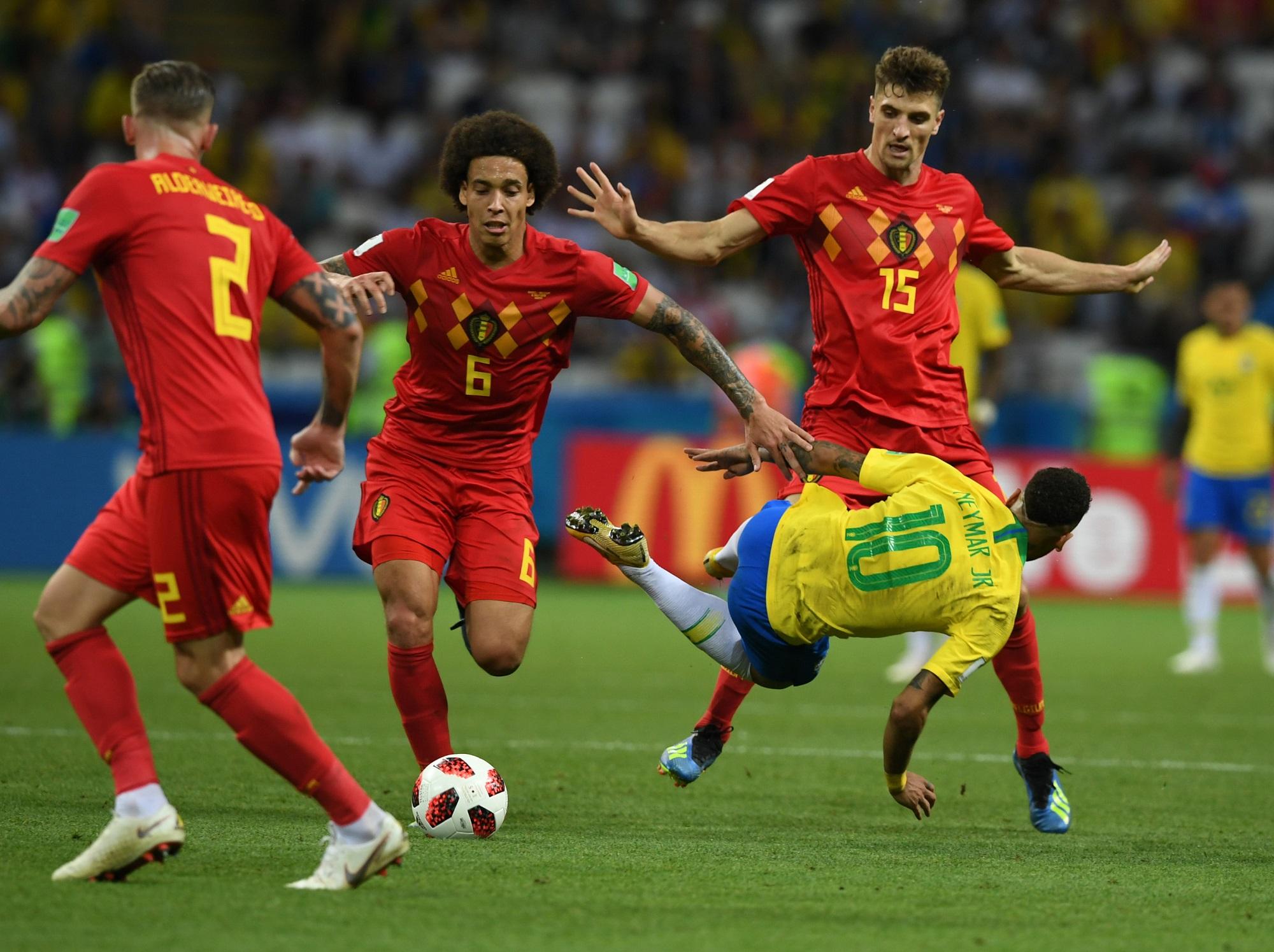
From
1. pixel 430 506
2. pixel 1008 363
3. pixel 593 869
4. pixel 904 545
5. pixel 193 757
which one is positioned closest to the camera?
pixel 593 869

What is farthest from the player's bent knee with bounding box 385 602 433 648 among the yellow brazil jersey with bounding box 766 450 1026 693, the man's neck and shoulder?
the man's neck and shoulder

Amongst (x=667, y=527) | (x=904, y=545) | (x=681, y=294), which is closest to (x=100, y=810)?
(x=904, y=545)

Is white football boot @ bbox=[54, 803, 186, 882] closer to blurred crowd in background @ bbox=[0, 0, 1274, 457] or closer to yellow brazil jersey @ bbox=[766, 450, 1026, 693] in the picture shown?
yellow brazil jersey @ bbox=[766, 450, 1026, 693]

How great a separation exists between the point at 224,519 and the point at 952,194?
327 cm

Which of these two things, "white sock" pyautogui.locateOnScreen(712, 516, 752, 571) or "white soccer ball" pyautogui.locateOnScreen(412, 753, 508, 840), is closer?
"white soccer ball" pyautogui.locateOnScreen(412, 753, 508, 840)

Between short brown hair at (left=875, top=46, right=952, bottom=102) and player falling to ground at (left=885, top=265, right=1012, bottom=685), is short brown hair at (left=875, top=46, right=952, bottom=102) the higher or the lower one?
the higher one

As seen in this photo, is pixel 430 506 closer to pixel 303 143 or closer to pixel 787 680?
pixel 787 680

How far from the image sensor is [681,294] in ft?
62.6

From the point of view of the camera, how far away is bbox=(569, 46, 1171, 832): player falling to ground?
6.58m

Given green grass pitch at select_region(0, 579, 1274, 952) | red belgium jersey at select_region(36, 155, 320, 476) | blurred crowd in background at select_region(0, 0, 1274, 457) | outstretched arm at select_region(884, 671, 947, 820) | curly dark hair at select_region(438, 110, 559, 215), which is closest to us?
green grass pitch at select_region(0, 579, 1274, 952)

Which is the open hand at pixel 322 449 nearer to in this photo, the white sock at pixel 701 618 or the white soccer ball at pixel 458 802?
the white soccer ball at pixel 458 802

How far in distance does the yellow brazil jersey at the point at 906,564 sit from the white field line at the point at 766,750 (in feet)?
7.02

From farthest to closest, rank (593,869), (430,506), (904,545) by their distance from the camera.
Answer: (430,506) < (904,545) < (593,869)

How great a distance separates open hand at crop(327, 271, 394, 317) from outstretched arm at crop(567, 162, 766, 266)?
2.37ft
